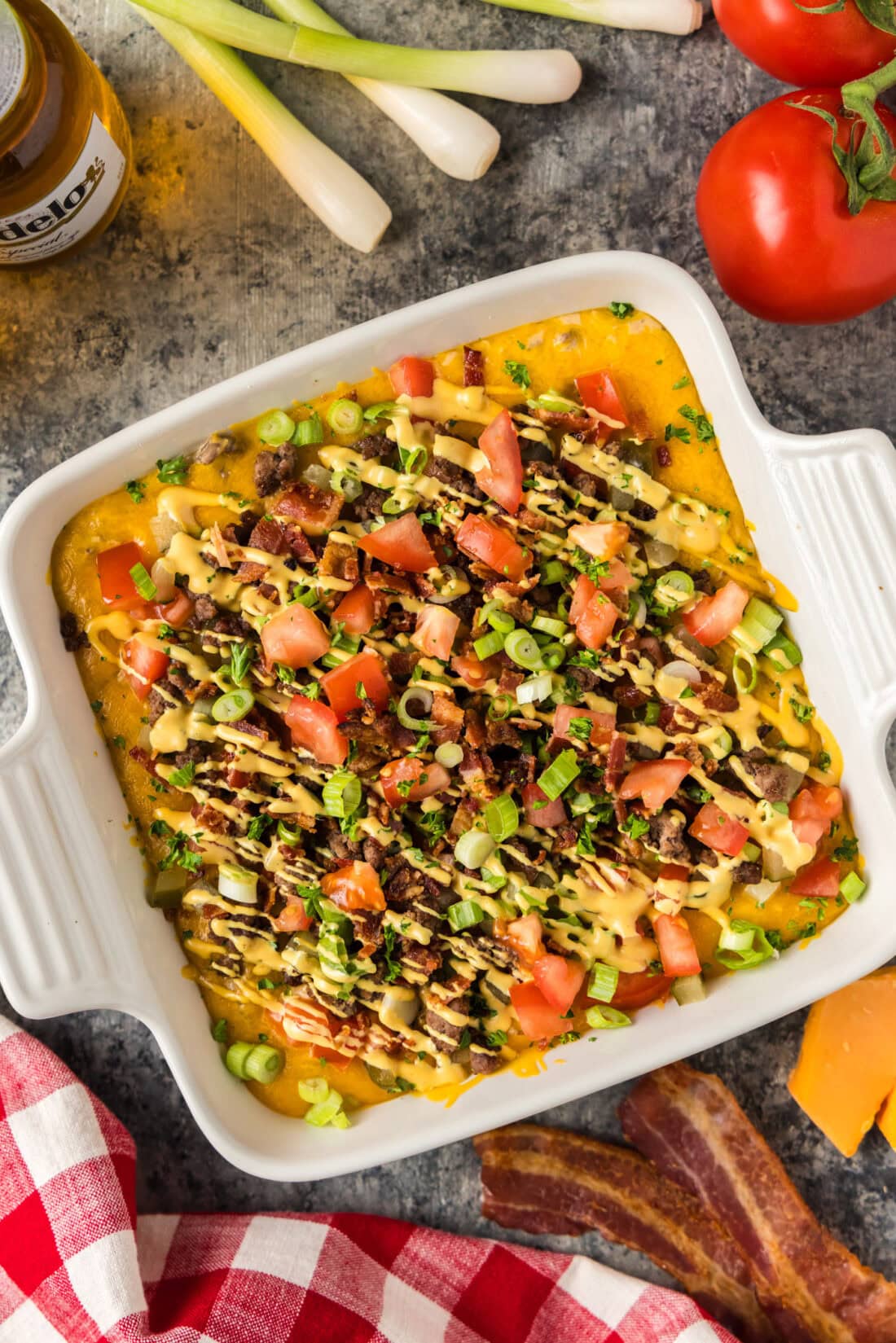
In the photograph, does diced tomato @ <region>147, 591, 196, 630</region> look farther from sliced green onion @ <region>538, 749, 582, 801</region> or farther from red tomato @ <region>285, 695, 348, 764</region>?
sliced green onion @ <region>538, 749, 582, 801</region>

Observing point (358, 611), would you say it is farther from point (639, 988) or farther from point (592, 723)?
point (639, 988)

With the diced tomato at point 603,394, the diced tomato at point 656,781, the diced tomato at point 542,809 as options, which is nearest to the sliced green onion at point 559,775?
the diced tomato at point 542,809

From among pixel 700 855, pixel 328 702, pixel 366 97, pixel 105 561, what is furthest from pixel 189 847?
pixel 366 97

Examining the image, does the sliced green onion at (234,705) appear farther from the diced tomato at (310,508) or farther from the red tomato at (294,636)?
the diced tomato at (310,508)

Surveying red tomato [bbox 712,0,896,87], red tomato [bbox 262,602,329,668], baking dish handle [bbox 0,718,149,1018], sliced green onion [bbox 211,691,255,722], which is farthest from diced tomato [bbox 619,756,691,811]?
red tomato [bbox 712,0,896,87]

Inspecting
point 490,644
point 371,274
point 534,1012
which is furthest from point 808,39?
point 534,1012
